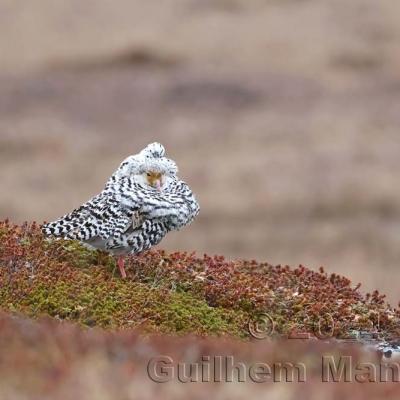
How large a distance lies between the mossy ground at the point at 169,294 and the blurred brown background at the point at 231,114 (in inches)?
391

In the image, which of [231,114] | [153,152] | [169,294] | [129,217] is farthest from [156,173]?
[231,114]

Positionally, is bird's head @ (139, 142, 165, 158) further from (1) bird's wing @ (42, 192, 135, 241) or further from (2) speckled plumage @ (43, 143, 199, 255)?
(1) bird's wing @ (42, 192, 135, 241)

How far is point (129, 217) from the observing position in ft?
36.4

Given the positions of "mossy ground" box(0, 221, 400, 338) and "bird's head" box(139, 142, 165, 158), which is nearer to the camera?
"mossy ground" box(0, 221, 400, 338)

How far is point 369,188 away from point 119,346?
2468cm

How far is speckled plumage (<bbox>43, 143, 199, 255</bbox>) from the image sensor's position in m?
11.0

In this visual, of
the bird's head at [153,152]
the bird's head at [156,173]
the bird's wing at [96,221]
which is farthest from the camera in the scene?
the bird's head at [153,152]

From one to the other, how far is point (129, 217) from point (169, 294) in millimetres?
908

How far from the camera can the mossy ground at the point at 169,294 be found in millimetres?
9938

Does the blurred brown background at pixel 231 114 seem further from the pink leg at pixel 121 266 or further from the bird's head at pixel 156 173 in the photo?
the pink leg at pixel 121 266

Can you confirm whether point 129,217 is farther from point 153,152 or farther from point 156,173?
point 153,152

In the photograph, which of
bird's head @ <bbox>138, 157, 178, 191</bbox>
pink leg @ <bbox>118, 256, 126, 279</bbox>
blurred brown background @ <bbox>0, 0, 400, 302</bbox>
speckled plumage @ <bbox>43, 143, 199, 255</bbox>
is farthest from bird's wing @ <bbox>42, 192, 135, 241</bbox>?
blurred brown background @ <bbox>0, 0, 400, 302</bbox>

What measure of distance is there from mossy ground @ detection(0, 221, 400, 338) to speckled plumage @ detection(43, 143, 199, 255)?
236mm

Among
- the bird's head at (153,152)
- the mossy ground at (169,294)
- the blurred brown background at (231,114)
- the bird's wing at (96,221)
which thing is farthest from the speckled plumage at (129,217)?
the blurred brown background at (231,114)
